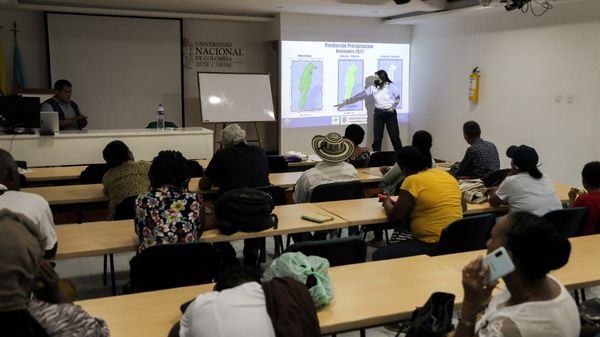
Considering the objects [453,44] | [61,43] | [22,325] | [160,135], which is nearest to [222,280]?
[22,325]

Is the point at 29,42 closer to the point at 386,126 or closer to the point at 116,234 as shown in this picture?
the point at 386,126

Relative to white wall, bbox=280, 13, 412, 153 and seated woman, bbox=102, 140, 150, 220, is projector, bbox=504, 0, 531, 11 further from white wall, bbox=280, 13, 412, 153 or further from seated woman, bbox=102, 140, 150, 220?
seated woman, bbox=102, 140, 150, 220

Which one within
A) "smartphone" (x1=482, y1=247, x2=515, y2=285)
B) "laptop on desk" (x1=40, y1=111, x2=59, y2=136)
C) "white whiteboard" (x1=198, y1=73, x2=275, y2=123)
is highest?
"white whiteboard" (x1=198, y1=73, x2=275, y2=123)

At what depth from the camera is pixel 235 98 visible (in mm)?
8633

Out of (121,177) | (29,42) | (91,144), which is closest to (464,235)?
(121,177)

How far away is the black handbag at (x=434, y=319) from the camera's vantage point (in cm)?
179

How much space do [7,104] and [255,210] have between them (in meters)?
3.80

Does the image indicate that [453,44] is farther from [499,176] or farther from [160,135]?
[160,135]

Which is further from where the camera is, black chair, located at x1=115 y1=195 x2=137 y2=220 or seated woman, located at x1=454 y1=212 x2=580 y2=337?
black chair, located at x1=115 y1=195 x2=137 y2=220

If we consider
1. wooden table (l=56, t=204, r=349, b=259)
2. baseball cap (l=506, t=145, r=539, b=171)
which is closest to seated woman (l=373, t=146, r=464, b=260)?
wooden table (l=56, t=204, r=349, b=259)

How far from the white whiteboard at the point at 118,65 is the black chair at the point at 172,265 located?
6449 millimetres

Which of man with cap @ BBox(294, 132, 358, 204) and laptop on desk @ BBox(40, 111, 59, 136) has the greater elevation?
laptop on desk @ BBox(40, 111, 59, 136)

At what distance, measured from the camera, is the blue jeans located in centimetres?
329

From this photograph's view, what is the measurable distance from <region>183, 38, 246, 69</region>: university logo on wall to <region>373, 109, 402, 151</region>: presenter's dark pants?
261 centimetres
